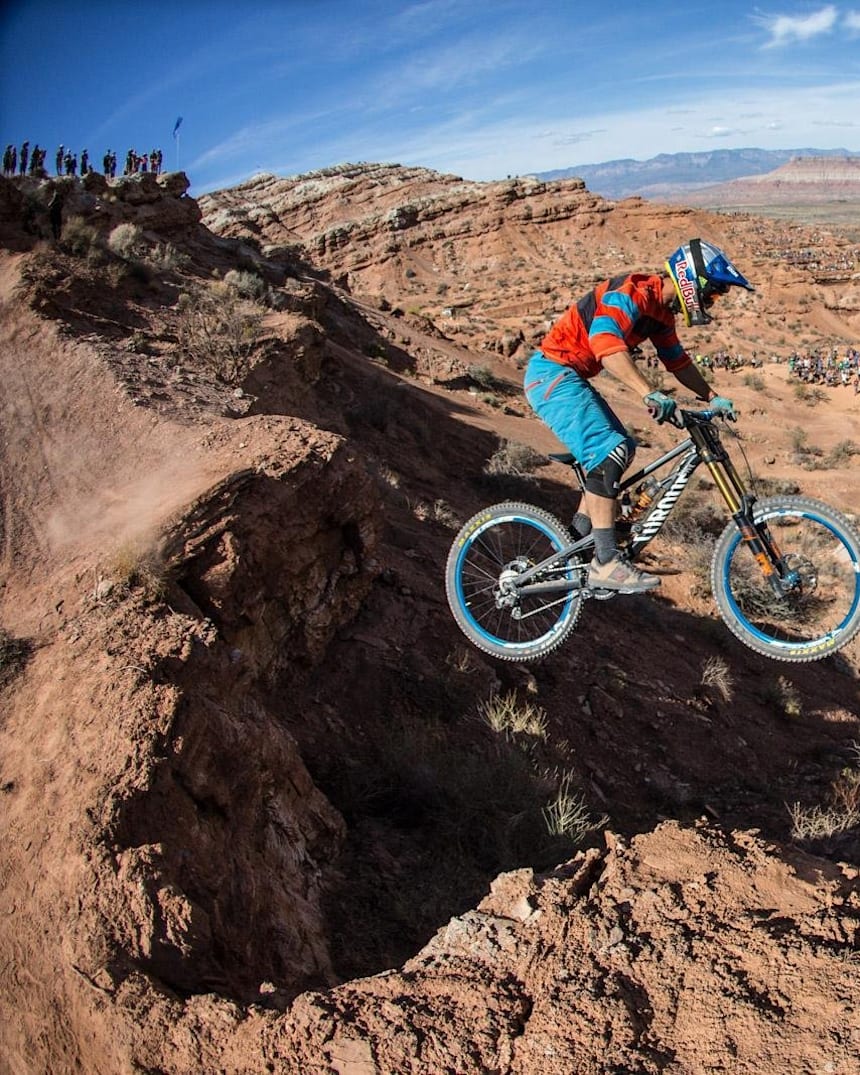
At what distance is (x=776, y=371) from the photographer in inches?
1479

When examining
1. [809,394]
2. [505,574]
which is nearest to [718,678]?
[505,574]

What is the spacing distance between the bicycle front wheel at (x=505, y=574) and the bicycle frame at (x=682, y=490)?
0.12 m

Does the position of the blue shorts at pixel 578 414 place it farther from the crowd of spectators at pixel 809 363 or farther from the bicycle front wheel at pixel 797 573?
the crowd of spectators at pixel 809 363

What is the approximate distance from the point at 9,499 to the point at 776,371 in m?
37.1

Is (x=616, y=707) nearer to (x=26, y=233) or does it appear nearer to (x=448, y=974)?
(x=448, y=974)

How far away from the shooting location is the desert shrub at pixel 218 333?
1072cm

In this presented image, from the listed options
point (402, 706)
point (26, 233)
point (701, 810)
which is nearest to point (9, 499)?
point (402, 706)

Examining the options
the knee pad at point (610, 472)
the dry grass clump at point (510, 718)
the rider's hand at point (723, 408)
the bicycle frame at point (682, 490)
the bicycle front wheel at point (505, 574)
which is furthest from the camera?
the dry grass clump at point (510, 718)

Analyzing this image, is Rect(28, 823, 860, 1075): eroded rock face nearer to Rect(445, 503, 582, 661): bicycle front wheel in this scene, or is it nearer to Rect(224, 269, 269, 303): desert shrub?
Rect(445, 503, 582, 661): bicycle front wheel

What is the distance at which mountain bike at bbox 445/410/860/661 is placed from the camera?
16.9 ft

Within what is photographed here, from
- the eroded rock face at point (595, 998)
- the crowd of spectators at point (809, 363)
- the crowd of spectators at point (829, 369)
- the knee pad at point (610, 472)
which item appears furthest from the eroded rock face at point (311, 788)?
the crowd of spectators at point (809, 363)

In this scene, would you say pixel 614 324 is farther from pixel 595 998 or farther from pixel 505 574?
pixel 595 998

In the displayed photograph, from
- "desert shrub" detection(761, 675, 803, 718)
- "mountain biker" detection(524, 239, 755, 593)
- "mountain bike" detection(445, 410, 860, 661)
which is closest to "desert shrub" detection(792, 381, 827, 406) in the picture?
"desert shrub" detection(761, 675, 803, 718)

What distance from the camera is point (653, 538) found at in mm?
6051
